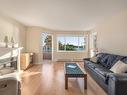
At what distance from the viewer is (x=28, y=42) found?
9.70 m

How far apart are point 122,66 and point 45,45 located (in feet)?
26.8

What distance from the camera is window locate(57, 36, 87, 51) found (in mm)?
11117

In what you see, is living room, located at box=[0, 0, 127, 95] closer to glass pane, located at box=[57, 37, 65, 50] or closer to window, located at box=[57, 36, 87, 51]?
glass pane, located at box=[57, 37, 65, 50]

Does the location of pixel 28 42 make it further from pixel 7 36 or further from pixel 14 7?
pixel 14 7

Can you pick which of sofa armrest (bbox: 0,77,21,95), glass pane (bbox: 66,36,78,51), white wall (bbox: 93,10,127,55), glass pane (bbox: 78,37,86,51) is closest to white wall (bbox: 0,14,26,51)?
sofa armrest (bbox: 0,77,21,95)

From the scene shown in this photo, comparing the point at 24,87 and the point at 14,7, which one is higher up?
the point at 14,7

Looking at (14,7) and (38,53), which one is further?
(38,53)

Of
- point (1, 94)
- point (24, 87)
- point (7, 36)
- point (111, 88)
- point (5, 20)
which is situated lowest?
point (24, 87)

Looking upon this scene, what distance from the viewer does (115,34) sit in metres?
5.85

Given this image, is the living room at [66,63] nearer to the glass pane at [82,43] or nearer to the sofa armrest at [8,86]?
the sofa armrest at [8,86]

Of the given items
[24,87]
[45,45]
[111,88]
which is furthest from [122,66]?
[45,45]

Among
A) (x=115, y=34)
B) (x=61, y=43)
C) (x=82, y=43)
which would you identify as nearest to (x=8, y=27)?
(x=115, y=34)

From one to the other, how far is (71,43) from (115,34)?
5588mm

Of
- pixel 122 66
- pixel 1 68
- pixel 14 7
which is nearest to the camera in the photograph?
pixel 122 66
